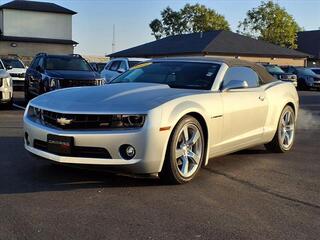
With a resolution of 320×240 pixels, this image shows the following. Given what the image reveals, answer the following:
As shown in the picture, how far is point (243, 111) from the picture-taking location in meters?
7.01

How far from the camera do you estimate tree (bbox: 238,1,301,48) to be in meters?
70.3

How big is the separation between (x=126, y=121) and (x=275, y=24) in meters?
68.4

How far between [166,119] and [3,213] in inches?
73.8

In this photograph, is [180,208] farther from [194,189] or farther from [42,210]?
[42,210]

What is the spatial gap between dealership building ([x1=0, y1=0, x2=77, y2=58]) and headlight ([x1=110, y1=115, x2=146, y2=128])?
178ft

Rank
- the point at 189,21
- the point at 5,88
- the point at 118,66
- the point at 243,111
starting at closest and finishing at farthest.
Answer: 1. the point at 243,111
2. the point at 5,88
3. the point at 118,66
4. the point at 189,21

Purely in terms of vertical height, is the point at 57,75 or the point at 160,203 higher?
the point at 57,75

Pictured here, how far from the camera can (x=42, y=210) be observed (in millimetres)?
4934

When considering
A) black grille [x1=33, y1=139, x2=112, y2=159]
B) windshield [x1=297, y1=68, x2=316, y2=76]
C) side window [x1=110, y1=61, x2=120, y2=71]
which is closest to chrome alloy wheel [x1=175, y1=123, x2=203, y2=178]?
black grille [x1=33, y1=139, x2=112, y2=159]

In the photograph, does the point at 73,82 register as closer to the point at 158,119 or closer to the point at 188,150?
the point at 188,150

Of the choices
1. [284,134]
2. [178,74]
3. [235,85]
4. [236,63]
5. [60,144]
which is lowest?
→ [284,134]

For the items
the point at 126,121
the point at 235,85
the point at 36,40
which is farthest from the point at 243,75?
the point at 36,40

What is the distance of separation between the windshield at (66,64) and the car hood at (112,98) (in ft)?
33.3

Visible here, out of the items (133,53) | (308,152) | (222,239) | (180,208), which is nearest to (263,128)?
(308,152)
